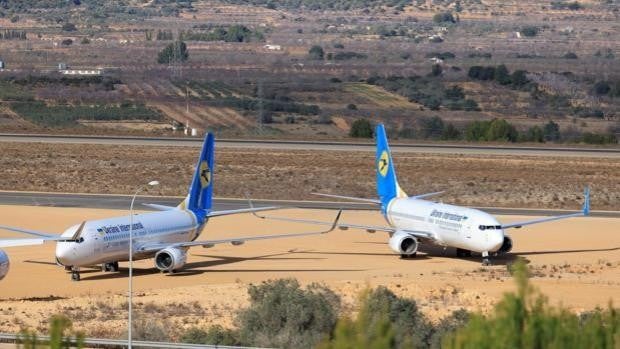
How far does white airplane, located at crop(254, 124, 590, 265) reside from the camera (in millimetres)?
59031

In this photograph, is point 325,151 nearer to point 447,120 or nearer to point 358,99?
point 447,120

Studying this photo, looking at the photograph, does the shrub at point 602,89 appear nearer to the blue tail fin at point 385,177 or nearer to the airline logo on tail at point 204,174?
the blue tail fin at point 385,177

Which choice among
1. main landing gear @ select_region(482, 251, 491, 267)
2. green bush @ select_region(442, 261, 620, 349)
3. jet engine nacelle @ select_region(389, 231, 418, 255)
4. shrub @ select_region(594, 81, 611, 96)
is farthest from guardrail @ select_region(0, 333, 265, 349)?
shrub @ select_region(594, 81, 611, 96)

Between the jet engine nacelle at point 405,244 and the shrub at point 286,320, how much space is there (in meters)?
18.8

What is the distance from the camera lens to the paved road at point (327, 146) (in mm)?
107375

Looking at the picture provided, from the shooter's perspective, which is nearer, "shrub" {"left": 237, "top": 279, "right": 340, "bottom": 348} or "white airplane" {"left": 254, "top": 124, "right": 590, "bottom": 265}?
"shrub" {"left": 237, "top": 279, "right": 340, "bottom": 348}

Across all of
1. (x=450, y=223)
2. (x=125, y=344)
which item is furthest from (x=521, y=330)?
(x=450, y=223)

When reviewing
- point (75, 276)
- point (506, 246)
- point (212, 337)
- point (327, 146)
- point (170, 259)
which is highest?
point (327, 146)

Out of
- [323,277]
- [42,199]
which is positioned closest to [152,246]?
[323,277]

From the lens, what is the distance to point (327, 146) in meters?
111

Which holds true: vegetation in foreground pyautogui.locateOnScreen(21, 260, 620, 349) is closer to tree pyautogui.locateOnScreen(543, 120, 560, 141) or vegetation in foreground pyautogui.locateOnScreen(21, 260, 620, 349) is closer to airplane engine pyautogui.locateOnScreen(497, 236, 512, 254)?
airplane engine pyautogui.locateOnScreen(497, 236, 512, 254)

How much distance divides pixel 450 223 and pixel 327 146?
50.9 m

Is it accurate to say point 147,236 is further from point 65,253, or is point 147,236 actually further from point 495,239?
point 495,239

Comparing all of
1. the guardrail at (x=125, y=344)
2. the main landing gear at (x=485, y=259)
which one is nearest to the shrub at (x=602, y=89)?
the main landing gear at (x=485, y=259)
